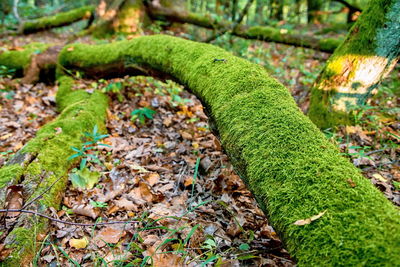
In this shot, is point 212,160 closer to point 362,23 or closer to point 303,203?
point 303,203

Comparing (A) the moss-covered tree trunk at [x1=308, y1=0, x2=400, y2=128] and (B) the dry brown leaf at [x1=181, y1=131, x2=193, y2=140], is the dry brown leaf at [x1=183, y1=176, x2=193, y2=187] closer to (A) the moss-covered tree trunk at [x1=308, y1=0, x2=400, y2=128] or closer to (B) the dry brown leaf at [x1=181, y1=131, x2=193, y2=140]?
(B) the dry brown leaf at [x1=181, y1=131, x2=193, y2=140]

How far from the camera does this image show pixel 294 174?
157 centimetres

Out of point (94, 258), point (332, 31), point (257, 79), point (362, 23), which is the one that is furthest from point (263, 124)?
point (332, 31)

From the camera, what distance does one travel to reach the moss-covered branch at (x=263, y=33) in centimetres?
668

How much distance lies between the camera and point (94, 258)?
6.55ft

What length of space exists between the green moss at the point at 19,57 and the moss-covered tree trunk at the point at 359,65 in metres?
5.63

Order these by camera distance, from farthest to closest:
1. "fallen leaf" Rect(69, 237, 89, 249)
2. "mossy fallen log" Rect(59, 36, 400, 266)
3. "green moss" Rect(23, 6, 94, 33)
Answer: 1. "green moss" Rect(23, 6, 94, 33)
2. "fallen leaf" Rect(69, 237, 89, 249)
3. "mossy fallen log" Rect(59, 36, 400, 266)

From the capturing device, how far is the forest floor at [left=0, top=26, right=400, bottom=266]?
2.01 meters

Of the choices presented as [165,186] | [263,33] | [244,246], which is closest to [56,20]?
[263,33]

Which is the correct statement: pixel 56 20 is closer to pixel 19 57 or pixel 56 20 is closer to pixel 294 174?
pixel 19 57

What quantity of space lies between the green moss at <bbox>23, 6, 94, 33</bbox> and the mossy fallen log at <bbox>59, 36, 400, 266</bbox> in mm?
8688

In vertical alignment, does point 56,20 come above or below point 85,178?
above

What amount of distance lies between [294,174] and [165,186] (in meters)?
1.58

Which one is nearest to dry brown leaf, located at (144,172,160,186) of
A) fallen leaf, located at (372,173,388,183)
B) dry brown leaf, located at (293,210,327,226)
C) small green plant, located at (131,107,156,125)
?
small green plant, located at (131,107,156,125)
